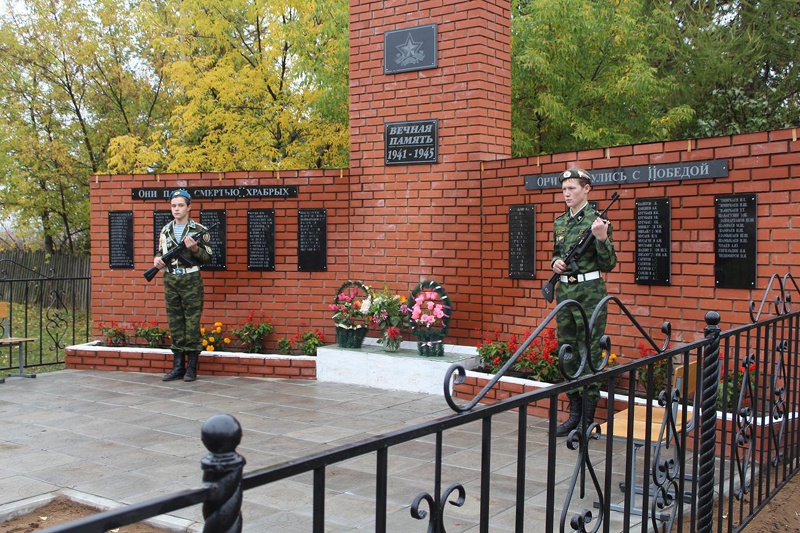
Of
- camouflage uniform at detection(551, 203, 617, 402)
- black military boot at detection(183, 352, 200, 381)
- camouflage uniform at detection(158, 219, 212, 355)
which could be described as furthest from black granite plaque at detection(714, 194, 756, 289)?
black military boot at detection(183, 352, 200, 381)

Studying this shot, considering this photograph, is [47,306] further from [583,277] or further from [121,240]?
[583,277]

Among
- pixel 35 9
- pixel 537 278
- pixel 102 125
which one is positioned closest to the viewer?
pixel 537 278

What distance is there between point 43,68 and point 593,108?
481 inches

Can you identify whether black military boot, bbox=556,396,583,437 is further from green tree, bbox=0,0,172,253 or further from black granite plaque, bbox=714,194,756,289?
green tree, bbox=0,0,172,253

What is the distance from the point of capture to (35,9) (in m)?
17.8

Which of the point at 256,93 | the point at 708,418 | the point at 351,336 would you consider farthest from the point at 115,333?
the point at 708,418

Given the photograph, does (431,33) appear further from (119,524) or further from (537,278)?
(119,524)

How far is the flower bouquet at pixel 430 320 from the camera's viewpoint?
7871 mm

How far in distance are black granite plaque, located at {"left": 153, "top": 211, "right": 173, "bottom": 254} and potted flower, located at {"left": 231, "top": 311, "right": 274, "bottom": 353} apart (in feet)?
4.76

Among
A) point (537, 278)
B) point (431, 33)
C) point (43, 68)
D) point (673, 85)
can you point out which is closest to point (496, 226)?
point (537, 278)

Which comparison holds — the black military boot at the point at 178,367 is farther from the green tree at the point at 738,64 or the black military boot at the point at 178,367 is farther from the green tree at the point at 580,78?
the green tree at the point at 738,64

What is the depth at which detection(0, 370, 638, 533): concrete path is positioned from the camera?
446 centimetres

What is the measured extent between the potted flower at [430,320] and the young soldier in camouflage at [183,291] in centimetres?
230

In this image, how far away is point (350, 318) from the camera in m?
8.40
